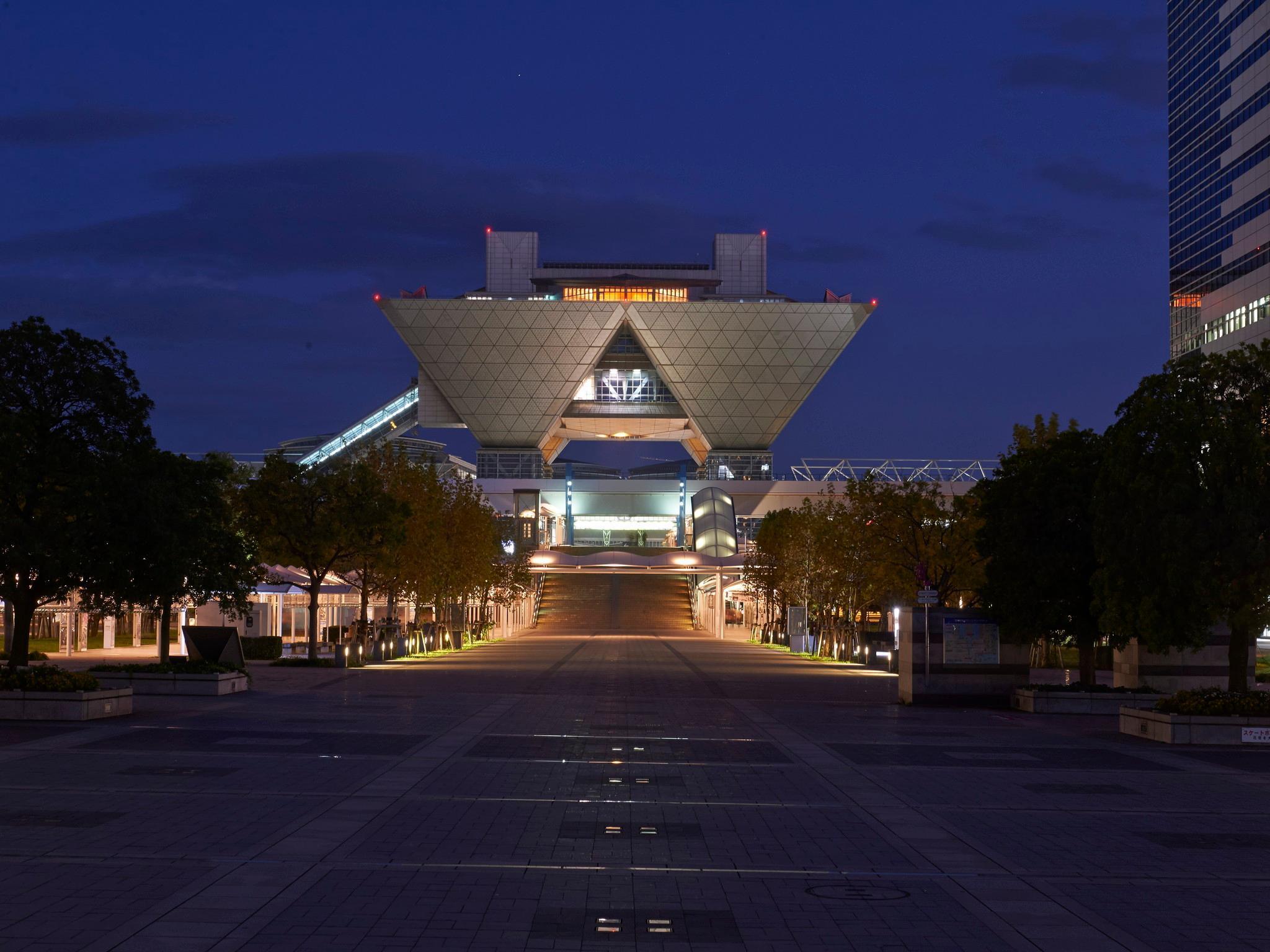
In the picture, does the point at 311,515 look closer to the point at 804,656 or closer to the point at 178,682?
the point at 178,682

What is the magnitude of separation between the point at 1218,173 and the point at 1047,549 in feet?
255

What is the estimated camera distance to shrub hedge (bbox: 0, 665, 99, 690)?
2284cm

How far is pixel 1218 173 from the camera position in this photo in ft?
314

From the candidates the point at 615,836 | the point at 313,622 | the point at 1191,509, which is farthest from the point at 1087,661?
the point at 313,622

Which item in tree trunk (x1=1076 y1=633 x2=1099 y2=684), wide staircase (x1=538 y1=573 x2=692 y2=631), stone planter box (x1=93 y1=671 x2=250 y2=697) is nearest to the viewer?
stone planter box (x1=93 y1=671 x2=250 y2=697)

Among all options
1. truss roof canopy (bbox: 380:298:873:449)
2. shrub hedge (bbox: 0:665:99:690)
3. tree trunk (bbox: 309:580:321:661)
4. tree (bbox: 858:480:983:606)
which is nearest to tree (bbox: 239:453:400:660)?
tree trunk (bbox: 309:580:321:661)

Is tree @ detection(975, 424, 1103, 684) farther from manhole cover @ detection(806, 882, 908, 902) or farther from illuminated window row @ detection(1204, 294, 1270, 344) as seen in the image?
illuminated window row @ detection(1204, 294, 1270, 344)

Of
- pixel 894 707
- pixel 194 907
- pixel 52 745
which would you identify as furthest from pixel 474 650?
pixel 194 907

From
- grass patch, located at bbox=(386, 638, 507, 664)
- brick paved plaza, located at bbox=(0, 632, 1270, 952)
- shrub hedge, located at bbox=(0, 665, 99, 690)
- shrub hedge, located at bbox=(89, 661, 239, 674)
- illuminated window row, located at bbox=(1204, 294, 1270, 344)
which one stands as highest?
illuminated window row, located at bbox=(1204, 294, 1270, 344)

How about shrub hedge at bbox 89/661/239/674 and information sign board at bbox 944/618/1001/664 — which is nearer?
shrub hedge at bbox 89/661/239/674

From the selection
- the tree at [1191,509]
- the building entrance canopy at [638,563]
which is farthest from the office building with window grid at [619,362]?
the tree at [1191,509]

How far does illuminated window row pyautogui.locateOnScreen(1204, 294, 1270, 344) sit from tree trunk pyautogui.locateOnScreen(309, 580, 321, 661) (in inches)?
2664

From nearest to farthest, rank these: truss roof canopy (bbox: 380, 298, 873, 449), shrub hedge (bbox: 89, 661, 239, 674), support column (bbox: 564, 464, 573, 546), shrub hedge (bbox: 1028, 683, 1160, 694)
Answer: shrub hedge (bbox: 1028, 683, 1160, 694)
shrub hedge (bbox: 89, 661, 239, 674)
truss roof canopy (bbox: 380, 298, 873, 449)
support column (bbox: 564, 464, 573, 546)

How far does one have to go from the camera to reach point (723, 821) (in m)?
13.8
